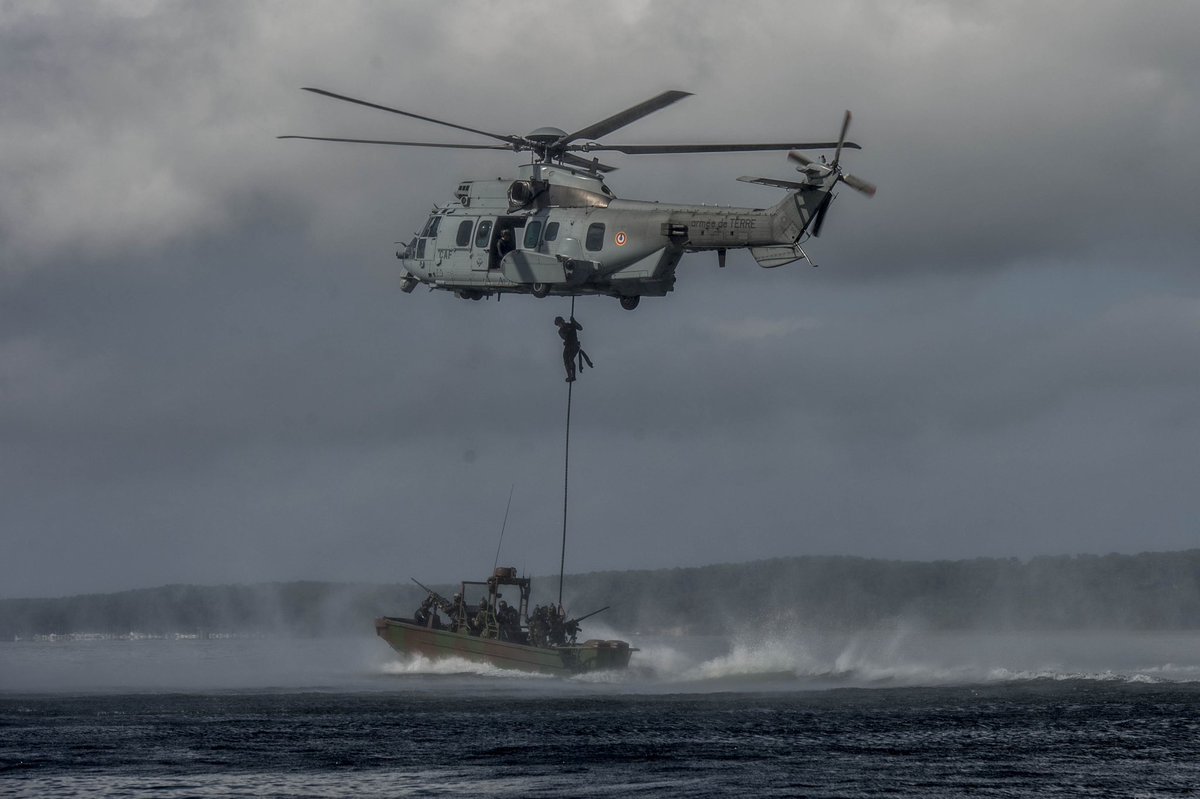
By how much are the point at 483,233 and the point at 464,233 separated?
661 millimetres

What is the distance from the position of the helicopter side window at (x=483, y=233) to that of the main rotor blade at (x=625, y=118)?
2473 millimetres

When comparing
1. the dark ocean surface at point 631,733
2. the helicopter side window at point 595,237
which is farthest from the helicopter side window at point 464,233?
the dark ocean surface at point 631,733

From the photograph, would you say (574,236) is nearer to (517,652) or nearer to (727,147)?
(727,147)

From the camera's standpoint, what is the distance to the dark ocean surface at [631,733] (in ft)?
93.6

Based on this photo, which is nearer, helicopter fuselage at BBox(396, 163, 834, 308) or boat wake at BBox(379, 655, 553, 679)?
helicopter fuselage at BBox(396, 163, 834, 308)

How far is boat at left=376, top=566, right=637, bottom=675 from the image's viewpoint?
48.1m

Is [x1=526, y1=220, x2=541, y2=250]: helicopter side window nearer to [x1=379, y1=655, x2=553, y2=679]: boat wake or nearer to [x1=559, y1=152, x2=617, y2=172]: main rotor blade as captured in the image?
[x1=559, y1=152, x2=617, y2=172]: main rotor blade

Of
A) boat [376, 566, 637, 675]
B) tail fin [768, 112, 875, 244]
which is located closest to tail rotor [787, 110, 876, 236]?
tail fin [768, 112, 875, 244]

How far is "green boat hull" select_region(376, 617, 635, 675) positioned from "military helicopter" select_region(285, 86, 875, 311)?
15122 mm

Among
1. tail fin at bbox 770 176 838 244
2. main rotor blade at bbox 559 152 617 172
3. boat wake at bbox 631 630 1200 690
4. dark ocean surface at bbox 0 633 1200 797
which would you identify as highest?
main rotor blade at bbox 559 152 617 172

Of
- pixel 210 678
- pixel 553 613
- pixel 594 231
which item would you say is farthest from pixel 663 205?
pixel 210 678

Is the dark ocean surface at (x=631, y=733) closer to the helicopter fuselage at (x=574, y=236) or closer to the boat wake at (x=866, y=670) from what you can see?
the boat wake at (x=866, y=670)

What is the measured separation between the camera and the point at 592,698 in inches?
1845

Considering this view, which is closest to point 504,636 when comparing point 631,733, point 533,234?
point 631,733
